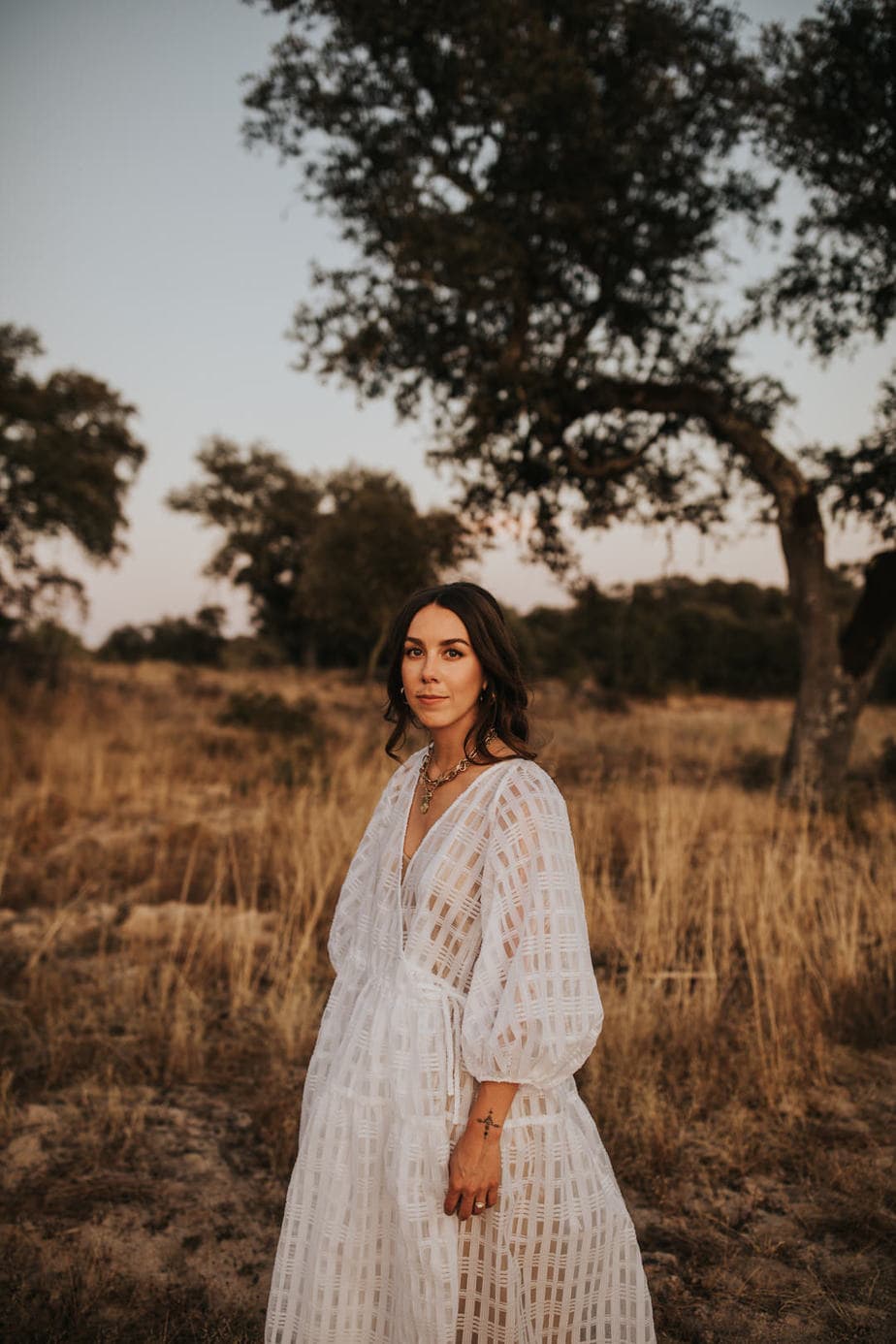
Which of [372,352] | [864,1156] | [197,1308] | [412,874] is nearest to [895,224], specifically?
[372,352]

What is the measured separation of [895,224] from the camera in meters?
7.78

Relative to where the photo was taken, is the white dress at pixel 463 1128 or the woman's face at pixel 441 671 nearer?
the white dress at pixel 463 1128

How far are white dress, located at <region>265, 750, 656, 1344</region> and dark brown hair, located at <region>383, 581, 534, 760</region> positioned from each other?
0.37ft

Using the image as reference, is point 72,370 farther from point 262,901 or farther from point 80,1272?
point 80,1272

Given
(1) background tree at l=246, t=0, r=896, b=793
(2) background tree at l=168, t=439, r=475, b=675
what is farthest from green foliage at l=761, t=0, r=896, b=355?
(2) background tree at l=168, t=439, r=475, b=675

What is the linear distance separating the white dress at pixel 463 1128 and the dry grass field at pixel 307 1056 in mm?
454

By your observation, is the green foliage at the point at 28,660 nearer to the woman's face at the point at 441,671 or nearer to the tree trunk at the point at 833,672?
the tree trunk at the point at 833,672

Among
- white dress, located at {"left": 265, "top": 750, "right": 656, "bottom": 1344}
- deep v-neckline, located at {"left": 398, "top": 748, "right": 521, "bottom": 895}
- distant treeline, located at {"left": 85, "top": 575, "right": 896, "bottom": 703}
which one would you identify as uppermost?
distant treeline, located at {"left": 85, "top": 575, "right": 896, "bottom": 703}

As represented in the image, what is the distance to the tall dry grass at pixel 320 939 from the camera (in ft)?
12.0

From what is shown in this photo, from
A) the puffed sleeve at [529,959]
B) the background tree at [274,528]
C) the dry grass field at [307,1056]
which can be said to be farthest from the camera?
the background tree at [274,528]

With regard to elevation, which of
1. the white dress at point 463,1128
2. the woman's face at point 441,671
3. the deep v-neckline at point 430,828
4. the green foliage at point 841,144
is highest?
the green foliage at point 841,144

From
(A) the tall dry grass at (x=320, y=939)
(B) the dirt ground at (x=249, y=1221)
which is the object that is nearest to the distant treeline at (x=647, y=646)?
(A) the tall dry grass at (x=320, y=939)

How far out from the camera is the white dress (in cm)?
169

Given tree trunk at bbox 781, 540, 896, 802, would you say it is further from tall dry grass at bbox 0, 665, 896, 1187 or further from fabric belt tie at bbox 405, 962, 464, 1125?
fabric belt tie at bbox 405, 962, 464, 1125
